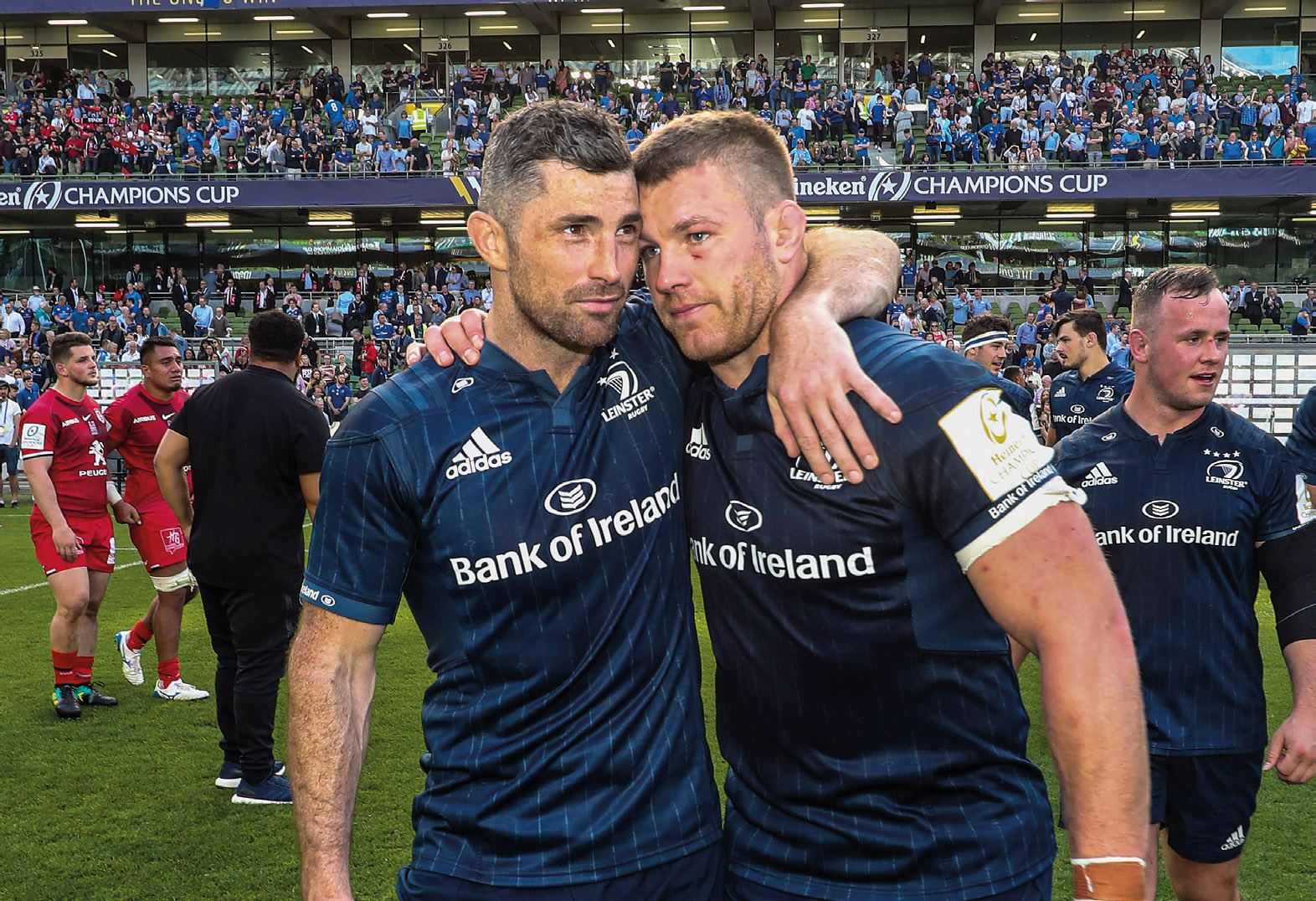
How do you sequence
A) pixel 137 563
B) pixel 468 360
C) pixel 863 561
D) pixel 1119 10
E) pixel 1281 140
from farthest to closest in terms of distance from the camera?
pixel 1119 10 → pixel 1281 140 → pixel 137 563 → pixel 468 360 → pixel 863 561

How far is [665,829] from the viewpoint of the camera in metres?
2.26

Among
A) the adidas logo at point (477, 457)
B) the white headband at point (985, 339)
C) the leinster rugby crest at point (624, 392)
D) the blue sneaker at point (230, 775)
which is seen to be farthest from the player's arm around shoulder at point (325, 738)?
the white headband at point (985, 339)

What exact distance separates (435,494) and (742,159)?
888 mm

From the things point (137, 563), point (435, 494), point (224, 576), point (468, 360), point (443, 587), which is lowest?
point (137, 563)

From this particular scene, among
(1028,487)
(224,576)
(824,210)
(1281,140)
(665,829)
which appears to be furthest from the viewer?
(824,210)

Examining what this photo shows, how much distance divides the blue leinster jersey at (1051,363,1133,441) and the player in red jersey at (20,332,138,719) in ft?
23.7

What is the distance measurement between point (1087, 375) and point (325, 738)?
8828mm

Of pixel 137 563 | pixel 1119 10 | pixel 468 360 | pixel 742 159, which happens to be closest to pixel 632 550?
pixel 468 360

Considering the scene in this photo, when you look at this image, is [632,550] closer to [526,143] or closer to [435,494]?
[435,494]

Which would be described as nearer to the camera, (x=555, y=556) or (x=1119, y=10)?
(x=555, y=556)

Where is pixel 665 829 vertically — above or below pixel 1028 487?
below

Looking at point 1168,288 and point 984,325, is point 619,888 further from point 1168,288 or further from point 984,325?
point 984,325

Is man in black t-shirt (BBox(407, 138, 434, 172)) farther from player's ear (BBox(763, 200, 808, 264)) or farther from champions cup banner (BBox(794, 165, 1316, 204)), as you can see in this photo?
player's ear (BBox(763, 200, 808, 264))

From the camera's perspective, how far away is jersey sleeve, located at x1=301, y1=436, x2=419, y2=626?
7.34 ft
